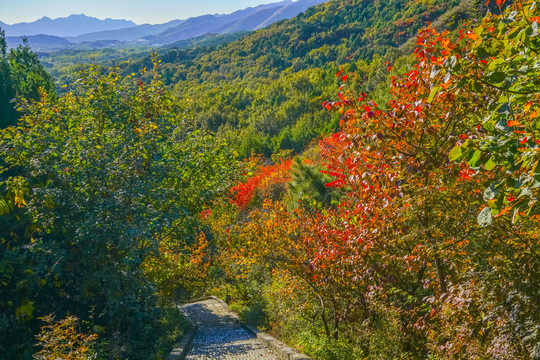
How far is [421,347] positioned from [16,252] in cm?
688

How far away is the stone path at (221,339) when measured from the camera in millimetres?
9289

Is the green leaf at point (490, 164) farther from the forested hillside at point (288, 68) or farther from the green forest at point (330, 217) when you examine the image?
the forested hillside at point (288, 68)

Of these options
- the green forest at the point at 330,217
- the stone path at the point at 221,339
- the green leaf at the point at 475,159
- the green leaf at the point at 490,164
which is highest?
the green leaf at the point at 475,159

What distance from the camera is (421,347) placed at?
5832 mm

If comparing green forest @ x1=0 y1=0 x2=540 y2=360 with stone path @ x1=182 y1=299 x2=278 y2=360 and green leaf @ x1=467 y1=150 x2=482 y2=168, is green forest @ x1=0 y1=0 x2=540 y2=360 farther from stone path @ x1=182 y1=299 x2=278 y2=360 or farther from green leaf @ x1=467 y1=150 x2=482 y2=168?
stone path @ x1=182 y1=299 x2=278 y2=360

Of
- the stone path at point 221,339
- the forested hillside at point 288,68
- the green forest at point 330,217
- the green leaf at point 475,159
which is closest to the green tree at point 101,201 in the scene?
the green forest at point 330,217

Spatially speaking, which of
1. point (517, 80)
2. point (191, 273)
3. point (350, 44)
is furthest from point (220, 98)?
point (517, 80)

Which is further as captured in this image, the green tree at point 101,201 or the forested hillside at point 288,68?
the forested hillside at point 288,68

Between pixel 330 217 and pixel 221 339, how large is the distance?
6445 mm

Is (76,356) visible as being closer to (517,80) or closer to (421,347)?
(421,347)

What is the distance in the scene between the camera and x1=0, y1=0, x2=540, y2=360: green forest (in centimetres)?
263

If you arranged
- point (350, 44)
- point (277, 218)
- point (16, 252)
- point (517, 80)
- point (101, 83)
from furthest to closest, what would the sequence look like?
point (350, 44) < point (101, 83) < point (277, 218) < point (16, 252) < point (517, 80)

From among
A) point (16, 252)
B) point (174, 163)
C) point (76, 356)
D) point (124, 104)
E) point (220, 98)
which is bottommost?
point (220, 98)

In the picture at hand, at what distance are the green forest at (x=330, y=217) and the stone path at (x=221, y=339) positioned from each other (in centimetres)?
63
